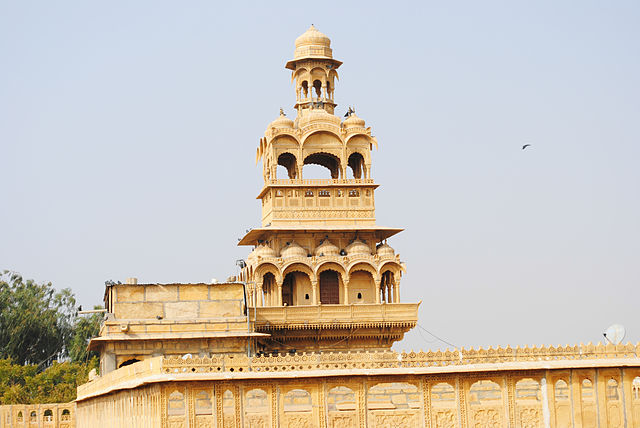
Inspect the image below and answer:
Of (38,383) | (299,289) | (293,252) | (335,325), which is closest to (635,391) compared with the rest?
(335,325)

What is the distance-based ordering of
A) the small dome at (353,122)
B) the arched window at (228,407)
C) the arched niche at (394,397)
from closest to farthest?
the arched window at (228,407)
the arched niche at (394,397)
the small dome at (353,122)

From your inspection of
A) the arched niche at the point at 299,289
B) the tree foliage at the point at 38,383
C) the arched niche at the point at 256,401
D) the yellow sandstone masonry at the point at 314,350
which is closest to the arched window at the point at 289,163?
the yellow sandstone masonry at the point at 314,350

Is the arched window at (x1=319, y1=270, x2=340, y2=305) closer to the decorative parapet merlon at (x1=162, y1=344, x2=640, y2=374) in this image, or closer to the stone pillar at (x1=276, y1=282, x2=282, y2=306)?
the stone pillar at (x1=276, y1=282, x2=282, y2=306)

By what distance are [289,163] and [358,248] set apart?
6.60 meters

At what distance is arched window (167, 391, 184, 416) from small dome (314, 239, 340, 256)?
18004mm

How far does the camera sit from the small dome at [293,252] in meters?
50.5

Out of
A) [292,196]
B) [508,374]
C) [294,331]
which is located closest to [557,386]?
[508,374]

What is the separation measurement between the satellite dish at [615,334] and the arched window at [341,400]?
26.6ft

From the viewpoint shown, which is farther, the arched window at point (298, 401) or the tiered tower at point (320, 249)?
the tiered tower at point (320, 249)

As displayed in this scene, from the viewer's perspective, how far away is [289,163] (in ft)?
183

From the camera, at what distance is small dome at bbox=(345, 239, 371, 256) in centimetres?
5106

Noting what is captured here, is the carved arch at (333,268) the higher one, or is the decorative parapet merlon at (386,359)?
the carved arch at (333,268)

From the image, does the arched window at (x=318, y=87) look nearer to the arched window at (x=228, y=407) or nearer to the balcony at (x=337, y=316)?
the balcony at (x=337, y=316)

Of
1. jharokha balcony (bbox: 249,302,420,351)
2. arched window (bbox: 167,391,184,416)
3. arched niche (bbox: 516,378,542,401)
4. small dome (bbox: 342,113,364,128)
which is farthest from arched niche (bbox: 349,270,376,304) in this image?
arched window (bbox: 167,391,184,416)
